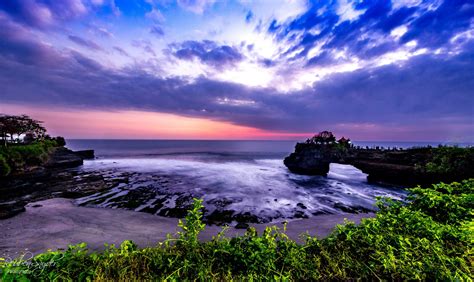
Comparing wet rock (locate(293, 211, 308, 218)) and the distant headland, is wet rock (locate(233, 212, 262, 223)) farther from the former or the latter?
the distant headland

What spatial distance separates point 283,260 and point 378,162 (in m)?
38.1

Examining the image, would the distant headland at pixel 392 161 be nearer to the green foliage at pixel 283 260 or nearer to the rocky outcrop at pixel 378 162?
the rocky outcrop at pixel 378 162

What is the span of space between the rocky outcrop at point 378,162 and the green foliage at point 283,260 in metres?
25.9

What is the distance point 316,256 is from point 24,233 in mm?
15017

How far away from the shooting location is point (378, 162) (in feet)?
105

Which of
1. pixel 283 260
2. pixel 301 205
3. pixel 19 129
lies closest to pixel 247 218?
pixel 301 205

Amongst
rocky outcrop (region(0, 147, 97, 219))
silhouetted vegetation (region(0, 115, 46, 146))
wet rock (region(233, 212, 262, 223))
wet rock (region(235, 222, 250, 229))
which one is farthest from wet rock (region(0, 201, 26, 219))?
silhouetted vegetation (region(0, 115, 46, 146))

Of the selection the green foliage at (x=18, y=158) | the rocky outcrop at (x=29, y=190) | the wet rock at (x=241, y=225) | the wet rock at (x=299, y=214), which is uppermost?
the green foliage at (x=18, y=158)

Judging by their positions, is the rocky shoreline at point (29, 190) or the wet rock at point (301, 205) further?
the wet rock at point (301, 205)

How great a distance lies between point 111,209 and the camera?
47.5 feet

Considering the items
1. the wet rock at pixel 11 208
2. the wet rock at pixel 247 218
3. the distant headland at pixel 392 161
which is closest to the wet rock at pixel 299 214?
the wet rock at pixel 247 218

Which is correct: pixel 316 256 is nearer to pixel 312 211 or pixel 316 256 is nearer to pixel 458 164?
pixel 312 211

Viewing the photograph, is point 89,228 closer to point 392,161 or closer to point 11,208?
point 11,208

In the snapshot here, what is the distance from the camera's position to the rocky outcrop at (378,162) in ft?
78.7
